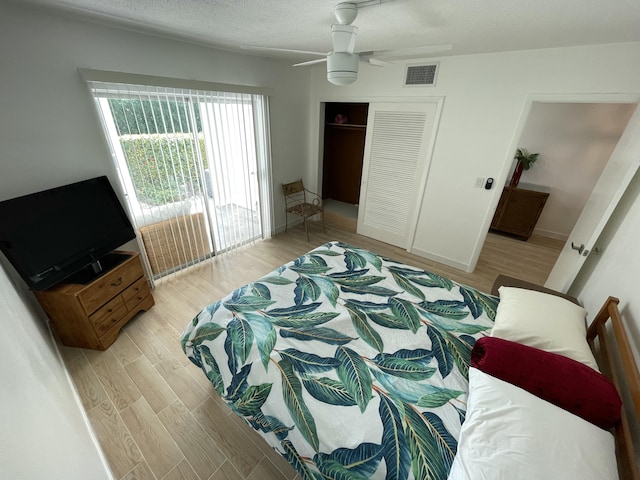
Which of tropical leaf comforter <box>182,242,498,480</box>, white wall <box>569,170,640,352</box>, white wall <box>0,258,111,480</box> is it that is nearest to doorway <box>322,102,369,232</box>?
tropical leaf comforter <box>182,242,498,480</box>

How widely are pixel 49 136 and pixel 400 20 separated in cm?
263

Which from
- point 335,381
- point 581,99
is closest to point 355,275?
point 335,381

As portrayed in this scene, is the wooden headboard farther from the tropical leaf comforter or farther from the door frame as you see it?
the door frame

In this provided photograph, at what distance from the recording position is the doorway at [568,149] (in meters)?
3.55

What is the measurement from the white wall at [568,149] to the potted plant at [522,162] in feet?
0.40

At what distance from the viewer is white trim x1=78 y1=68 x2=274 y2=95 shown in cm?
190

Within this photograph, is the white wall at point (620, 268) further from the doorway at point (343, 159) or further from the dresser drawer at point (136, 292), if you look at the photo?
the dresser drawer at point (136, 292)

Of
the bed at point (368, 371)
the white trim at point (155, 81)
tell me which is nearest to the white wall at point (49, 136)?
the white trim at point (155, 81)

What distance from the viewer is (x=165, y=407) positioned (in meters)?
1.65

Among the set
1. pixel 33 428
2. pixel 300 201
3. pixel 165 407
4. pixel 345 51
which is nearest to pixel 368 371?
pixel 33 428

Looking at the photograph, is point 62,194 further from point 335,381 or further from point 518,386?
point 518,386

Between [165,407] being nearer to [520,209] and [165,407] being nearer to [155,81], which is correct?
[155,81]

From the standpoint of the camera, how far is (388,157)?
11.3 ft

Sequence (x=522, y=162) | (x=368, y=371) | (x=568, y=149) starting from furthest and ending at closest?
(x=522, y=162) < (x=568, y=149) < (x=368, y=371)
